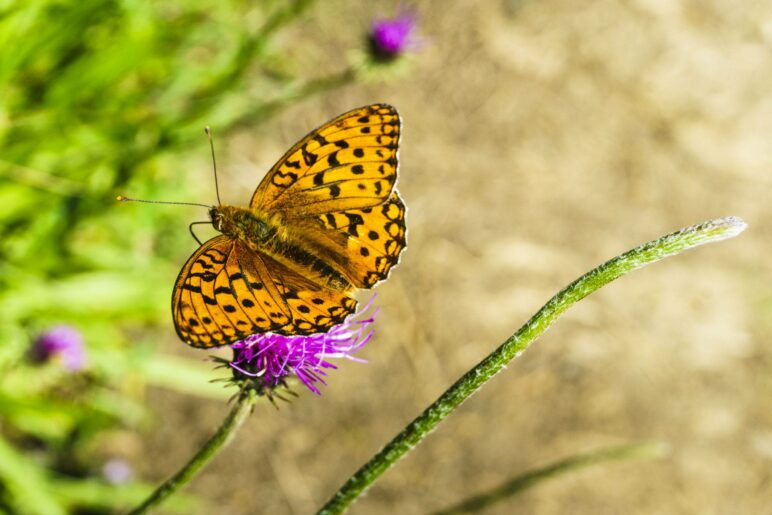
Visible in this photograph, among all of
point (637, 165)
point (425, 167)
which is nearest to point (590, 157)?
point (637, 165)

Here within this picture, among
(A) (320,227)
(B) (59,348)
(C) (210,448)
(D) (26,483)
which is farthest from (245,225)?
(D) (26,483)

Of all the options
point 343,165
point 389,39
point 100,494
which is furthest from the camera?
point 100,494

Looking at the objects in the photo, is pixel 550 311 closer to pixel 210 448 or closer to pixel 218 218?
pixel 210 448

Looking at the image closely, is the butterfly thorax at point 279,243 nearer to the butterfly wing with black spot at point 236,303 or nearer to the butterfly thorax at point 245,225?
the butterfly thorax at point 245,225

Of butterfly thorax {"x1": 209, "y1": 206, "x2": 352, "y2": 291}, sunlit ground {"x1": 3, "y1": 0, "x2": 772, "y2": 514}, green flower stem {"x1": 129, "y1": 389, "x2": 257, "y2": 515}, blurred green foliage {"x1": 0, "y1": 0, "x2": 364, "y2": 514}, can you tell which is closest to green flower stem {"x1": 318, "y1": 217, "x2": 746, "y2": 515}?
green flower stem {"x1": 129, "y1": 389, "x2": 257, "y2": 515}

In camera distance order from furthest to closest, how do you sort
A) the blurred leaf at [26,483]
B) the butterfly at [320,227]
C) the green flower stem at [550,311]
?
the blurred leaf at [26,483] < the butterfly at [320,227] < the green flower stem at [550,311]

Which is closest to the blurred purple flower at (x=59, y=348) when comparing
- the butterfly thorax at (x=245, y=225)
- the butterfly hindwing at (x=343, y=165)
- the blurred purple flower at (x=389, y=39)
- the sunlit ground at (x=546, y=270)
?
the sunlit ground at (x=546, y=270)
